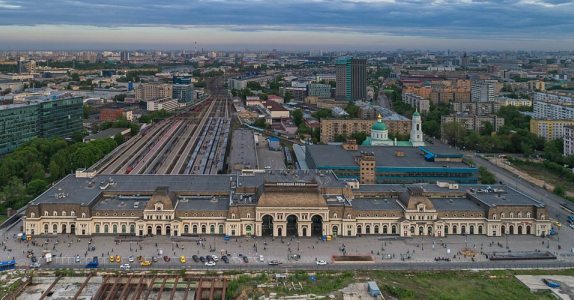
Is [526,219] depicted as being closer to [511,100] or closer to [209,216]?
[209,216]

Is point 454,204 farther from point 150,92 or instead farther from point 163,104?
point 150,92

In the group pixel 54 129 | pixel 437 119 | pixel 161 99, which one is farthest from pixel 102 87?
pixel 437 119

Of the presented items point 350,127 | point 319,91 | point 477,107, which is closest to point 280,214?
point 350,127

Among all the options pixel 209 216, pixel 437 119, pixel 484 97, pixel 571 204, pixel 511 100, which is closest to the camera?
pixel 209 216

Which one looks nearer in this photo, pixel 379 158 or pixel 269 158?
pixel 379 158

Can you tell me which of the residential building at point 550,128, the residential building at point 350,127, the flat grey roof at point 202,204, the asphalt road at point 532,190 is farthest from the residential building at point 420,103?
the flat grey roof at point 202,204
